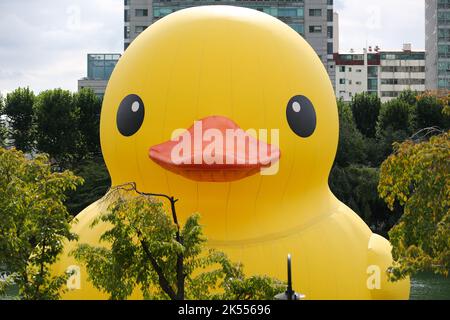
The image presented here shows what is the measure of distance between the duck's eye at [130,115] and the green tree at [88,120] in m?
19.7

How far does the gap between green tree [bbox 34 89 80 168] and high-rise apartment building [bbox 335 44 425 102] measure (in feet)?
182

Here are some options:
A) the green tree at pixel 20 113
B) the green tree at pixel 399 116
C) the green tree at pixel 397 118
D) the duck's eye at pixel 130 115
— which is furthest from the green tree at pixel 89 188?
the duck's eye at pixel 130 115

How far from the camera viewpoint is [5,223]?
8.01 m

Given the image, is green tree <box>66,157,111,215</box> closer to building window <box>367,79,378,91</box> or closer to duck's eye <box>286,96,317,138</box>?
duck's eye <box>286,96,317,138</box>

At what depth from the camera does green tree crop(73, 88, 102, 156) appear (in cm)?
2977

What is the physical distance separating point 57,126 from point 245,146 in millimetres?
20890

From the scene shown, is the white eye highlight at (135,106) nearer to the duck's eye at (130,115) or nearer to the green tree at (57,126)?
the duck's eye at (130,115)

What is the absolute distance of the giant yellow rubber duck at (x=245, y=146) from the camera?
381 inches

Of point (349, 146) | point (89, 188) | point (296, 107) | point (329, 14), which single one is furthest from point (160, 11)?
point (296, 107)

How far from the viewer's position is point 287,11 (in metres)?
53.5

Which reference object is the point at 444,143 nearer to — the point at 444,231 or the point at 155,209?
the point at 444,231

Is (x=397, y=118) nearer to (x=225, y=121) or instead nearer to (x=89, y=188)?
(x=89, y=188)

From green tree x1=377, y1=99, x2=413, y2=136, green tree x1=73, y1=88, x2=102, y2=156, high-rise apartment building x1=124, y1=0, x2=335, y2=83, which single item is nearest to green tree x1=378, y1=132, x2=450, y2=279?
green tree x1=73, y1=88, x2=102, y2=156
